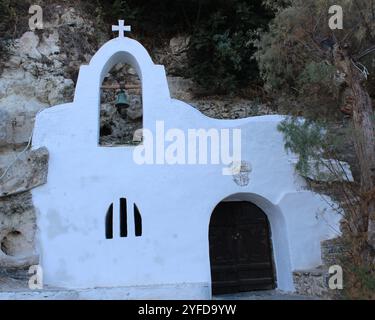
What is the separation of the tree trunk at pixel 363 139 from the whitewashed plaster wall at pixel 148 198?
1.69m

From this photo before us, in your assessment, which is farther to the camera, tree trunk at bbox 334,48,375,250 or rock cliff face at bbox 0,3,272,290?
rock cliff face at bbox 0,3,272,290

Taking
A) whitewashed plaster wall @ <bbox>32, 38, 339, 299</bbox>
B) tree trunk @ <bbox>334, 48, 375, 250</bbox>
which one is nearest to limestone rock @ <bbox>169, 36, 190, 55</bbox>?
whitewashed plaster wall @ <bbox>32, 38, 339, 299</bbox>

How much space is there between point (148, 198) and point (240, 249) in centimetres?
232

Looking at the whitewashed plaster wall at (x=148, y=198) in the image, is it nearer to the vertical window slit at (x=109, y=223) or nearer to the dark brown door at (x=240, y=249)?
the vertical window slit at (x=109, y=223)

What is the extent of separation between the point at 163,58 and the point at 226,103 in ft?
8.03

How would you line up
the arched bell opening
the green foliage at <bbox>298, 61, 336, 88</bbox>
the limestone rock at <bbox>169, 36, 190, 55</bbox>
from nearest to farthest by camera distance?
1. the green foliage at <bbox>298, 61, 336, 88</bbox>
2. the arched bell opening
3. the limestone rock at <bbox>169, 36, 190, 55</bbox>

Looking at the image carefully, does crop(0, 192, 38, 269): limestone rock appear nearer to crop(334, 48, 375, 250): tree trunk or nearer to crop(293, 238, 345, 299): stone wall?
crop(293, 238, 345, 299): stone wall

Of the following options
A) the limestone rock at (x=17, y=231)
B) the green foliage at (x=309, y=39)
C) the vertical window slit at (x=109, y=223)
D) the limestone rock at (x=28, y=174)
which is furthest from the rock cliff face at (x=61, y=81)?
the green foliage at (x=309, y=39)

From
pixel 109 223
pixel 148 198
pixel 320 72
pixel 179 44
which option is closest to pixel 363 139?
pixel 320 72

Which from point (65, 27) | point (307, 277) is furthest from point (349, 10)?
point (65, 27)

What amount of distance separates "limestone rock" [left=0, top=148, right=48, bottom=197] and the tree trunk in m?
5.44

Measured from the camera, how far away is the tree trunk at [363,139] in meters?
6.98

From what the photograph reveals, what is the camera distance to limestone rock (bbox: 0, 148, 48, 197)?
8156 millimetres

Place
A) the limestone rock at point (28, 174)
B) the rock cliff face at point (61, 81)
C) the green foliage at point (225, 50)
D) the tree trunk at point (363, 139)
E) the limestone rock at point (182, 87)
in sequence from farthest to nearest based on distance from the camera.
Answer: the limestone rock at point (182, 87) → the green foliage at point (225, 50) → the rock cliff face at point (61, 81) → the limestone rock at point (28, 174) → the tree trunk at point (363, 139)
